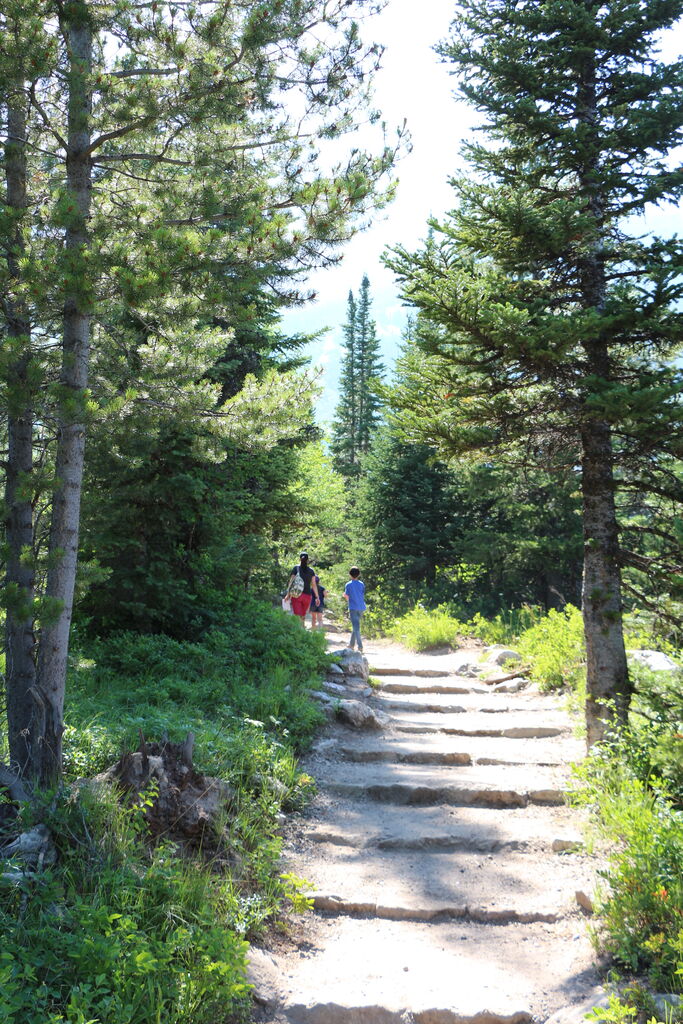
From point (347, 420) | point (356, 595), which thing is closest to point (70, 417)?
point (356, 595)

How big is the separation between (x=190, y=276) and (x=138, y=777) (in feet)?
11.7

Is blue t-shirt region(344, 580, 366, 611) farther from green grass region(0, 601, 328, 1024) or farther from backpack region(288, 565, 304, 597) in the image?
green grass region(0, 601, 328, 1024)

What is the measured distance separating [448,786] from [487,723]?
257 centimetres

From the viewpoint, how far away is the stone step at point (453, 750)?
8062mm

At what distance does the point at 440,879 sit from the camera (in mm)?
5582

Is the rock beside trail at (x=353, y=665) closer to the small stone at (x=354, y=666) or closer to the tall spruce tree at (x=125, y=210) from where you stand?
the small stone at (x=354, y=666)

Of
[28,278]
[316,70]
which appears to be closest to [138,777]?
[28,278]

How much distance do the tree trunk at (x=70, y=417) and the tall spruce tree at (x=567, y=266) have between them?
111 inches

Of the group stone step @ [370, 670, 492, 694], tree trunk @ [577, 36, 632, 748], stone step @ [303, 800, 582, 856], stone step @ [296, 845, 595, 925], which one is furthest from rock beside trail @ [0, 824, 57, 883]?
stone step @ [370, 670, 492, 694]

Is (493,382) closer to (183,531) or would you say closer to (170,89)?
(170,89)

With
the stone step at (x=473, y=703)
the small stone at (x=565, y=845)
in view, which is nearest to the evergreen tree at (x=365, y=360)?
the stone step at (x=473, y=703)

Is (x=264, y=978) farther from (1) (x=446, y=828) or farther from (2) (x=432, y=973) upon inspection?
(1) (x=446, y=828)

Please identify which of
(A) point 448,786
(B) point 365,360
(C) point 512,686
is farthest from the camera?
(B) point 365,360

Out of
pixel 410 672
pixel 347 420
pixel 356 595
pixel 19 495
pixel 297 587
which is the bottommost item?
pixel 410 672
